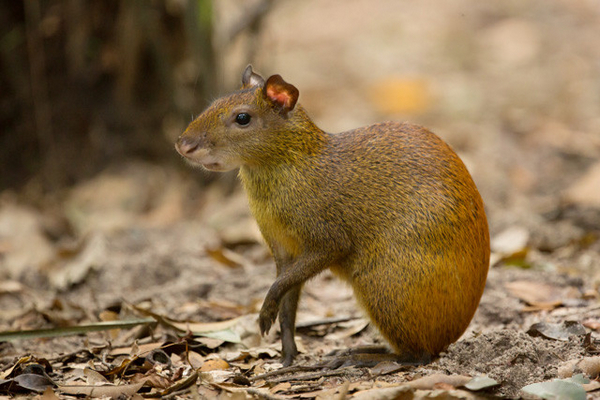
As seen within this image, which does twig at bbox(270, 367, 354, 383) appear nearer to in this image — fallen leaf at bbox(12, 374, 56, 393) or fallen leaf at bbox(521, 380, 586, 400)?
fallen leaf at bbox(521, 380, 586, 400)

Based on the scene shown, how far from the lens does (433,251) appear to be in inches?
169

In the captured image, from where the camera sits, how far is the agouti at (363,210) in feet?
14.1

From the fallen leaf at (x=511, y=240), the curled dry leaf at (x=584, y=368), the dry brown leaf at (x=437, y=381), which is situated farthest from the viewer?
the fallen leaf at (x=511, y=240)

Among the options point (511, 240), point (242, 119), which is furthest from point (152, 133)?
point (242, 119)

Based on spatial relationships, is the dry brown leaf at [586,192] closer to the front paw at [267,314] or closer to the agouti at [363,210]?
the agouti at [363,210]

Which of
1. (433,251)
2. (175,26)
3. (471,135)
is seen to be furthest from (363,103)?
(433,251)

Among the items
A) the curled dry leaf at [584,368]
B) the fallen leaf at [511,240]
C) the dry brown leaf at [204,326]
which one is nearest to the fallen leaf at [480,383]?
the curled dry leaf at [584,368]

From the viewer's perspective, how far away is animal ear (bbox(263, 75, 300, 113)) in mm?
4512

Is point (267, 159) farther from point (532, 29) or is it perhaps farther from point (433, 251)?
point (532, 29)

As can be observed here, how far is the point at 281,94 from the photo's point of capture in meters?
4.56

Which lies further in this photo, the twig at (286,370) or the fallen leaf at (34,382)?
the twig at (286,370)

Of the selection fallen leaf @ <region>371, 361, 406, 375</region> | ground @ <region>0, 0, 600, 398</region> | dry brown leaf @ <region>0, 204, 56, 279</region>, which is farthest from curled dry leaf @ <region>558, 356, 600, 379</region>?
dry brown leaf @ <region>0, 204, 56, 279</region>

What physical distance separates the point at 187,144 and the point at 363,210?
40.9 inches

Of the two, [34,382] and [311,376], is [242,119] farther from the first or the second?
[34,382]
